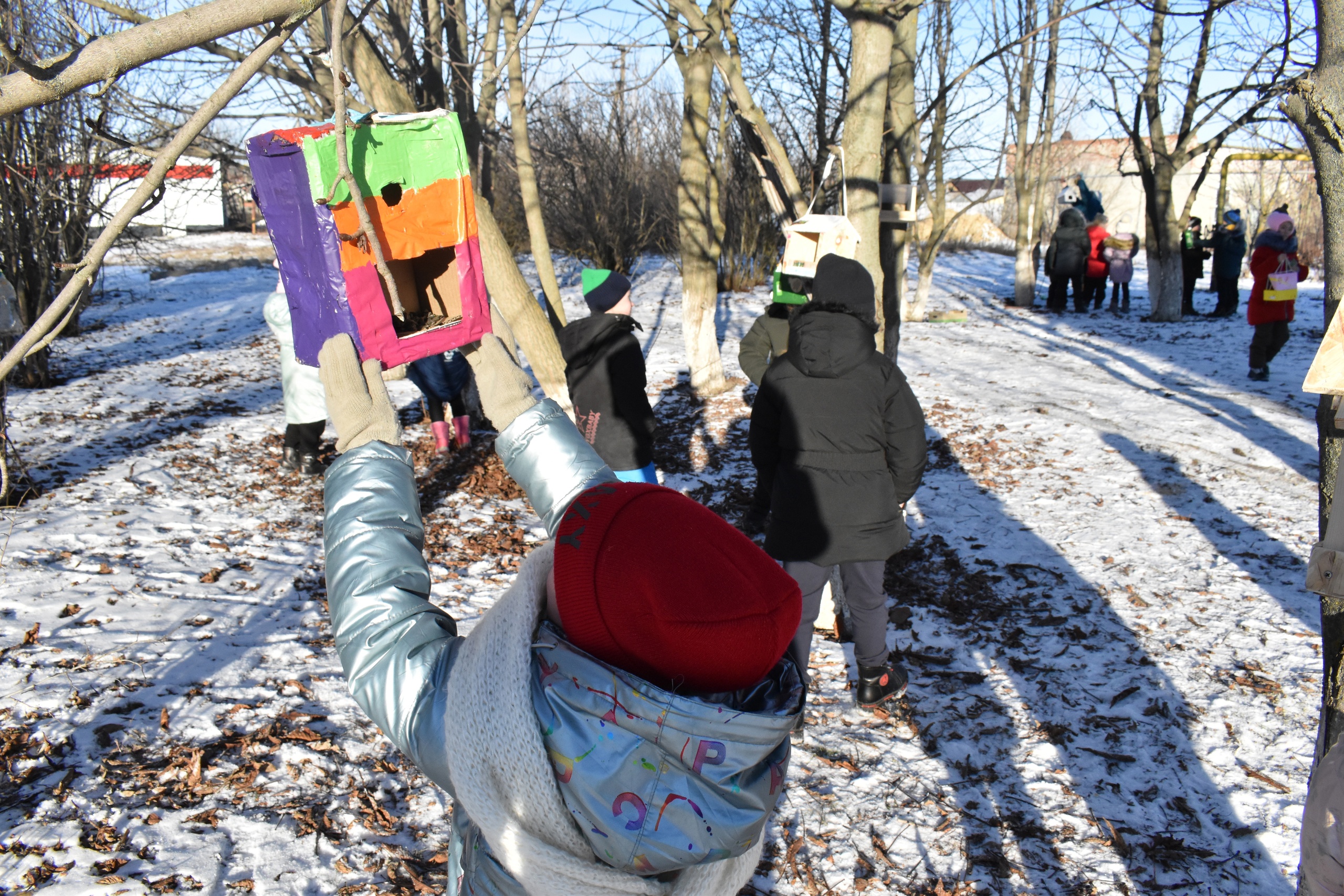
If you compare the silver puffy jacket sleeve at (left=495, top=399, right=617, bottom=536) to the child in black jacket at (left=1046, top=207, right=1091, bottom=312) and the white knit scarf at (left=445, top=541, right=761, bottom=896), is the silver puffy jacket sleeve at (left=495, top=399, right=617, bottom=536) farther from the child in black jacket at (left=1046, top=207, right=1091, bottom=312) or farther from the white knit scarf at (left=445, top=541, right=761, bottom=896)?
the child in black jacket at (left=1046, top=207, right=1091, bottom=312)

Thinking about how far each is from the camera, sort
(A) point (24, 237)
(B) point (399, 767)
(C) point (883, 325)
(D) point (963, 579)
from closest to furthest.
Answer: (B) point (399, 767), (D) point (963, 579), (C) point (883, 325), (A) point (24, 237)

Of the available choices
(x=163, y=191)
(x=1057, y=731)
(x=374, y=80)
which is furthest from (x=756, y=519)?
→ (x=374, y=80)

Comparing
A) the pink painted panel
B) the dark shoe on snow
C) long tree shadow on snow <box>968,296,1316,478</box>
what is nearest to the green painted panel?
the pink painted panel

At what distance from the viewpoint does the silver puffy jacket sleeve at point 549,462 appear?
1.51 meters

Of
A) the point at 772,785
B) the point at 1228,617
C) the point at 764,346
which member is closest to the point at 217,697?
the point at 772,785

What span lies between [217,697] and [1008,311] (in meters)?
13.7

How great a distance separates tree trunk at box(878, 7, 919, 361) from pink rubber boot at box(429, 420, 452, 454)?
132 inches

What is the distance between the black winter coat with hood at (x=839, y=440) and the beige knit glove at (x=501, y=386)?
144 centimetres

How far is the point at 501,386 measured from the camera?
1608 millimetres

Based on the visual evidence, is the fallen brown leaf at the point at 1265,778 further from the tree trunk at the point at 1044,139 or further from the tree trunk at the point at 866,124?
the tree trunk at the point at 1044,139

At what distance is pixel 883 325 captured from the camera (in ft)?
16.4

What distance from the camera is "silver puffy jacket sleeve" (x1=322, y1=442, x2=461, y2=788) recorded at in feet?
3.95

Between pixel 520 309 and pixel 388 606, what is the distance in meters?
4.87

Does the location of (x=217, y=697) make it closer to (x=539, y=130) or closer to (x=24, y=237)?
(x=24, y=237)
